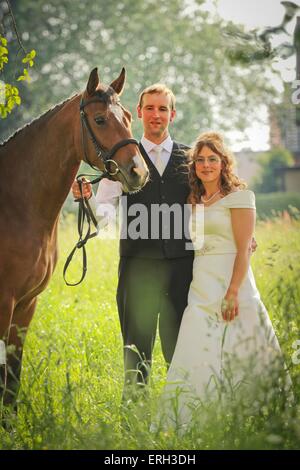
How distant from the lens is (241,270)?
11.8 ft

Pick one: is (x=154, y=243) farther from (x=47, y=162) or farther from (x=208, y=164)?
(x=47, y=162)

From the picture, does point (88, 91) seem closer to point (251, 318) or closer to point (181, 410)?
point (251, 318)

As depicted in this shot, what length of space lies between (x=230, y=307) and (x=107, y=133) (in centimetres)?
132

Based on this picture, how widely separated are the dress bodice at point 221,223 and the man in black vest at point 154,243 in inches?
6.7

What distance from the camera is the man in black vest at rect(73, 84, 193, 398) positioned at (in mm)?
3854

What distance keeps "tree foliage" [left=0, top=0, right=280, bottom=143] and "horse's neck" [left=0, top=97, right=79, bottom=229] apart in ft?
55.6

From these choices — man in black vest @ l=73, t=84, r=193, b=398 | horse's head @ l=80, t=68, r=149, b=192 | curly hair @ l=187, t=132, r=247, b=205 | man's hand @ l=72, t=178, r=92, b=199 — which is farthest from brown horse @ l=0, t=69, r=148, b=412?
curly hair @ l=187, t=132, r=247, b=205

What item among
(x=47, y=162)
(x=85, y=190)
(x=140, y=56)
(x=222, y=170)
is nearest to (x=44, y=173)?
(x=47, y=162)

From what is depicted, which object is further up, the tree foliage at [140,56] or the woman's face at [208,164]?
the tree foliage at [140,56]

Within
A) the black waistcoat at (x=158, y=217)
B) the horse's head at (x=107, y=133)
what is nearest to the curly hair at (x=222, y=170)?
the black waistcoat at (x=158, y=217)

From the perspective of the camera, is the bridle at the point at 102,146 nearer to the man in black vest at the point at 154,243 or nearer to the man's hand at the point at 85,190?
the man's hand at the point at 85,190

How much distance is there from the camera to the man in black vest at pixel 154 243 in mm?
Answer: 3854
